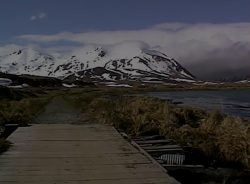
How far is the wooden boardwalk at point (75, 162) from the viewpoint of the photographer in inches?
209

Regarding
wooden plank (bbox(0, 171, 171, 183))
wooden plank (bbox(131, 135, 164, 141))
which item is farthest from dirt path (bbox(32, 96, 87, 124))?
wooden plank (bbox(0, 171, 171, 183))

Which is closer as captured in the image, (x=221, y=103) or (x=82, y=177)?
(x=82, y=177)

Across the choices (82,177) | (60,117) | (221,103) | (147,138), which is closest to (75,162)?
(82,177)

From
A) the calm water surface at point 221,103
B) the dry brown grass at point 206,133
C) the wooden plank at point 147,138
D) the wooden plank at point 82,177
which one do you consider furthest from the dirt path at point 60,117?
the wooden plank at point 82,177

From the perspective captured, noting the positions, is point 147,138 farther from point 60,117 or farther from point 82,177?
point 60,117

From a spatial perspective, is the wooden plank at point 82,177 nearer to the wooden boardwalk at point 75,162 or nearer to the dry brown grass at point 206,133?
the wooden boardwalk at point 75,162

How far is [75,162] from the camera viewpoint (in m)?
6.35

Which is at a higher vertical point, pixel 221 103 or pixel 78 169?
pixel 221 103

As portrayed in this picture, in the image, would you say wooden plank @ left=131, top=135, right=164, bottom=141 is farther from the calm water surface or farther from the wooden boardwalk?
the calm water surface

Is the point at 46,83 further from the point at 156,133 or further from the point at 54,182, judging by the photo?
the point at 54,182

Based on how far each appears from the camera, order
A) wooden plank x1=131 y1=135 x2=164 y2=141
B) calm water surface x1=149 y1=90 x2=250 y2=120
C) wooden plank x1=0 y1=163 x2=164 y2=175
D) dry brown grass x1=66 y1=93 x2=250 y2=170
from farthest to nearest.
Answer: calm water surface x1=149 y1=90 x2=250 y2=120
wooden plank x1=131 y1=135 x2=164 y2=141
dry brown grass x1=66 y1=93 x2=250 y2=170
wooden plank x1=0 y1=163 x2=164 y2=175

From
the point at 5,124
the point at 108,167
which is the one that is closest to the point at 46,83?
the point at 5,124

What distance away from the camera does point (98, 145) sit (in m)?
8.17

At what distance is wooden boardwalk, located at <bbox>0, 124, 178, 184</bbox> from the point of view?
530 centimetres
